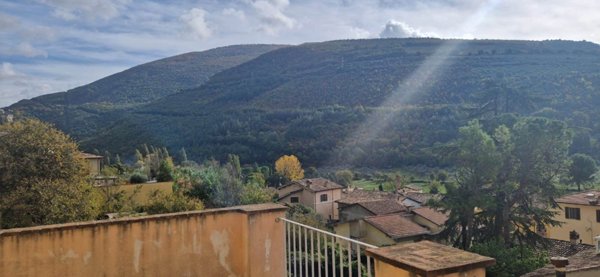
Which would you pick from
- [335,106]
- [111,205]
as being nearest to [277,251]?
[111,205]

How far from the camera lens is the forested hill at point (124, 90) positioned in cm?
6800

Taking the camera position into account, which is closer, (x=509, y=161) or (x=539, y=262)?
(x=539, y=262)

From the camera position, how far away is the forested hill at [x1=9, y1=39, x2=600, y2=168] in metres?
55.5


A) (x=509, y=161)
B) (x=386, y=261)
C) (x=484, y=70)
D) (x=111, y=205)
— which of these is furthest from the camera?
(x=484, y=70)

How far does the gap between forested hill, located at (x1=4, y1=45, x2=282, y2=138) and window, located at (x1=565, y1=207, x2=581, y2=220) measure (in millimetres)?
56898

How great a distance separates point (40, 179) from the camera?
14.0 meters

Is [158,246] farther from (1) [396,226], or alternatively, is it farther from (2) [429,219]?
(2) [429,219]

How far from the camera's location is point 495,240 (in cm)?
2244

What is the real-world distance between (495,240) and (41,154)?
19.6 meters

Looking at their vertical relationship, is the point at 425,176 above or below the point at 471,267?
below

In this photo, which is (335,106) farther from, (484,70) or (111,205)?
(111,205)

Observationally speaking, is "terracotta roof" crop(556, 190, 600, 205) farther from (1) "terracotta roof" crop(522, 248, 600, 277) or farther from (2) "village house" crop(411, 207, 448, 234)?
(1) "terracotta roof" crop(522, 248, 600, 277)

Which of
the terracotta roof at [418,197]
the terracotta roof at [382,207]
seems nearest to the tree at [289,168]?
the terracotta roof at [418,197]

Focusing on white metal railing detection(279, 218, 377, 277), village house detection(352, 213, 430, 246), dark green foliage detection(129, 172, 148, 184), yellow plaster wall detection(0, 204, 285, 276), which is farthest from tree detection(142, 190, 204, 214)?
village house detection(352, 213, 430, 246)
